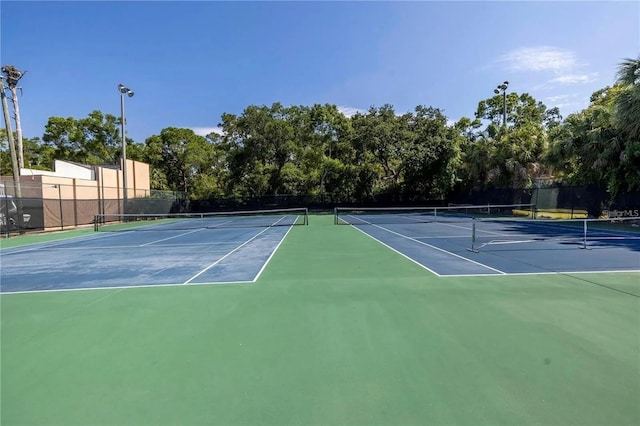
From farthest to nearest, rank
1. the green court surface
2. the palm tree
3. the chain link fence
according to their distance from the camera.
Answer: the chain link fence
the palm tree
the green court surface

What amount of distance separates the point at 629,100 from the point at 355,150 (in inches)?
956

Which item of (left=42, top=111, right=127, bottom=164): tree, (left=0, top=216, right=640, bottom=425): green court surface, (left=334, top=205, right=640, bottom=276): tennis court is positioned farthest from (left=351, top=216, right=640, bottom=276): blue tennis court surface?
(left=42, top=111, right=127, bottom=164): tree

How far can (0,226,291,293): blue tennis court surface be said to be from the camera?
7.18 meters

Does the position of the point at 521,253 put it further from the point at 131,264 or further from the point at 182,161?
the point at 182,161

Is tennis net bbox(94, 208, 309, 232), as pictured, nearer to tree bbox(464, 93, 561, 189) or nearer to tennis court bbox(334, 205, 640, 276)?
tennis court bbox(334, 205, 640, 276)

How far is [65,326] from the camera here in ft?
15.4

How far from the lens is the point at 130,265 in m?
9.05

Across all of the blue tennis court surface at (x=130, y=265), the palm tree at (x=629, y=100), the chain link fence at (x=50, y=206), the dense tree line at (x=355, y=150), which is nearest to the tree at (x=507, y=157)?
the dense tree line at (x=355, y=150)

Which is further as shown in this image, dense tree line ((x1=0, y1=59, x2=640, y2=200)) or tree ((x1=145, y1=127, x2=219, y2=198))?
tree ((x1=145, y1=127, x2=219, y2=198))

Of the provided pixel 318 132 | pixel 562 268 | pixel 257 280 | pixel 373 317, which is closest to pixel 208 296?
pixel 257 280

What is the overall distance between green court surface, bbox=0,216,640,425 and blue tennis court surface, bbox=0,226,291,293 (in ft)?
2.89

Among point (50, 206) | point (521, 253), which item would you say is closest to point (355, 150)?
point (50, 206)

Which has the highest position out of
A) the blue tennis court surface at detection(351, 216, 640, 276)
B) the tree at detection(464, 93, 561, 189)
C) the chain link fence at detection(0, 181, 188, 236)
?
the tree at detection(464, 93, 561, 189)

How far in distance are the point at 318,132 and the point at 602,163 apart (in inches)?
1117
